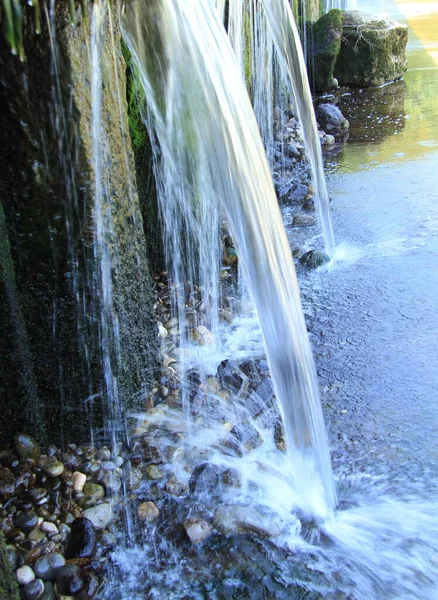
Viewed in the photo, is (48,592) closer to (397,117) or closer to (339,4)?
(397,117)

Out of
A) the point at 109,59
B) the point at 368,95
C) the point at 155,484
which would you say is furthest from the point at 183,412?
the point at 368,95

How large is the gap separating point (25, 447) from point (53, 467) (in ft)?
0.53

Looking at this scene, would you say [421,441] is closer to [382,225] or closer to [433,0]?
[382,225]

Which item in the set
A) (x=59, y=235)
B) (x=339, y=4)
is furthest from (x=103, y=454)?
(x=339, y=4)

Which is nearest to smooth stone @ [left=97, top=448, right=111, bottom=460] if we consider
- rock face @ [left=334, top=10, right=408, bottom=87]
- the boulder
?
the boulder

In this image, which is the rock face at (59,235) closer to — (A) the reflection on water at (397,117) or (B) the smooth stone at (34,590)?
(B) the smooth stone at (34,590)

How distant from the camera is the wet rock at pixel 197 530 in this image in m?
2.76

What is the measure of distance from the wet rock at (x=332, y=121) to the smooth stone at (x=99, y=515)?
6.54 meters

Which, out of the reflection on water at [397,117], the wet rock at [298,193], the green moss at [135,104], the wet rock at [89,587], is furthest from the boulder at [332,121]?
the wet rock at [89,587]

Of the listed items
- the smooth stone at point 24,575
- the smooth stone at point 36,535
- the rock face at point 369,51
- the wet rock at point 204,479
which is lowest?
the wet rock at point 204,479

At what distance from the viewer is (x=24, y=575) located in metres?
2.56

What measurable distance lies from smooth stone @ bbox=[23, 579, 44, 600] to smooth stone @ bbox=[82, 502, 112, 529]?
14.1 inches

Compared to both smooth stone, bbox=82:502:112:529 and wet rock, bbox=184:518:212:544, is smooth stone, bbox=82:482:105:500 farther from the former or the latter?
wet rock, bbox=184:518:212:544

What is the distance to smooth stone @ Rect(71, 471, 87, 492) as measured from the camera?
9.79ft
